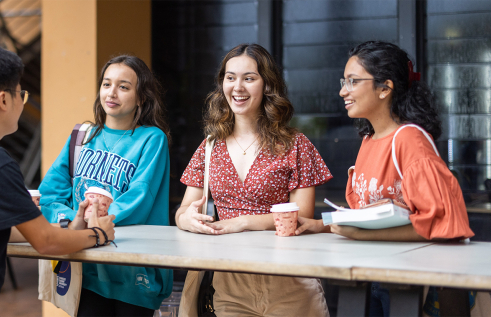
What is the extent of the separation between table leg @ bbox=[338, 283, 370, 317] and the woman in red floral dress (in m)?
0.46

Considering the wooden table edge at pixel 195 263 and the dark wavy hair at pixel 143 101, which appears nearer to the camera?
the wooden table edge at pixel 195 263

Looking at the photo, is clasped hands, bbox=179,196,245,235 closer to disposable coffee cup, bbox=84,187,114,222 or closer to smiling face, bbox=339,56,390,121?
disposable coffee cup, bbox=84,187,114,222

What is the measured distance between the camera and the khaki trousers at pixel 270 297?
1.82 m

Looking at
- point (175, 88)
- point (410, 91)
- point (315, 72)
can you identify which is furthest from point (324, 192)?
point (410, 91)

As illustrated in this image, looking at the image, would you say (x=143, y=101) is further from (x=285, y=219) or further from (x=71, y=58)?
(x=71, y=58)

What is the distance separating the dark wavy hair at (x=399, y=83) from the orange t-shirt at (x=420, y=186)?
0.11m

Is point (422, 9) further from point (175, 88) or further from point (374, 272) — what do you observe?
point (374, 272)

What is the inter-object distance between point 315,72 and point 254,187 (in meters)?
1.98

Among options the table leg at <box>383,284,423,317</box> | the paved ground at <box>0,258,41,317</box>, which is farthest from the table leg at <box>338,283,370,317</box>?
the paved ground at <box>0,258,41,317</box>

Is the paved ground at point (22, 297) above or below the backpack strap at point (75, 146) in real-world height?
below

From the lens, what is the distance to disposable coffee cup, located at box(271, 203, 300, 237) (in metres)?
1.79

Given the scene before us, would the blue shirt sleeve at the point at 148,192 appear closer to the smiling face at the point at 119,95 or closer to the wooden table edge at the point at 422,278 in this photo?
the smiling face at the point at 119,95

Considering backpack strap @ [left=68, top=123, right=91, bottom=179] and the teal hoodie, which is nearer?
the teal hoodie

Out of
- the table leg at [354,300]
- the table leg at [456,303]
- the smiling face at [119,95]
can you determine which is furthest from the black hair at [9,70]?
the table leg at [456,303]
